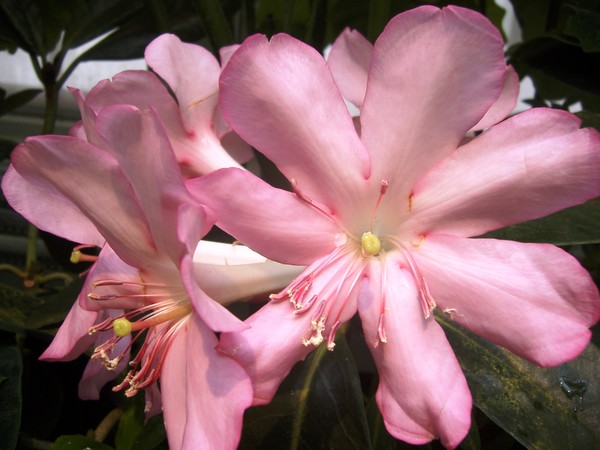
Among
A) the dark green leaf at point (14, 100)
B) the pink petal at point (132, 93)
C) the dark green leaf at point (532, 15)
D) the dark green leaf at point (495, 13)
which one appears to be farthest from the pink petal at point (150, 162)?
the dark green leaf at point (495, 13)

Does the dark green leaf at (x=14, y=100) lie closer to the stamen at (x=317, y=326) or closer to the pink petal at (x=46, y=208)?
the pink petal at (x=46, y=208)

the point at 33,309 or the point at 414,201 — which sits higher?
the point at 414,201


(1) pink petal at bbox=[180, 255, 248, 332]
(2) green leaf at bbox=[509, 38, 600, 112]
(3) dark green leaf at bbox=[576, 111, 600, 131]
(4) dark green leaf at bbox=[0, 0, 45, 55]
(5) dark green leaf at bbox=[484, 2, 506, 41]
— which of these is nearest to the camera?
(1) pink petal at bbox=[180, 255, 248, 332]

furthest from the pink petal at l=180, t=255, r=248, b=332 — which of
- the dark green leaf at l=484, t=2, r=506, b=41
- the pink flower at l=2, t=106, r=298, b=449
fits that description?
the dark green leaf at l=484, t=2, r=506, b=41

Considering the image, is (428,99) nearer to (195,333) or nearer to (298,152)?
(298,152)

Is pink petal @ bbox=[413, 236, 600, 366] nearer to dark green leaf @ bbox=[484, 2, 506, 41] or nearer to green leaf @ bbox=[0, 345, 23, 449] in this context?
green leaf @ bbox=[0, 345, 23, 449]

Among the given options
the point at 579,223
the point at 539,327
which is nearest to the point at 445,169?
the point at 539,327

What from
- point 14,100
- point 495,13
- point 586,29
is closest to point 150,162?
point 586,29

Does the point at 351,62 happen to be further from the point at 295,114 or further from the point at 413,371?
the point at 413,371
